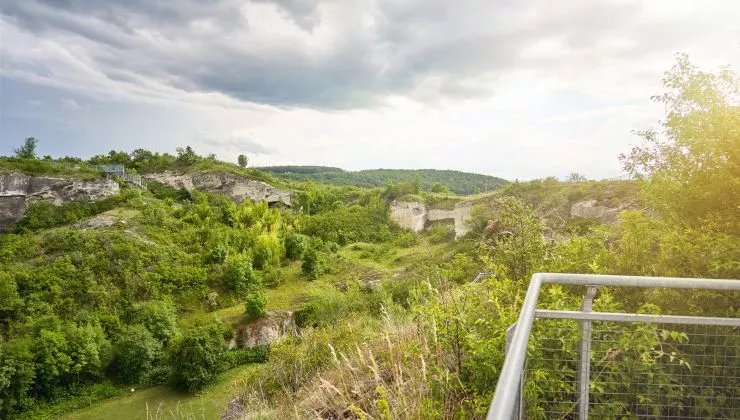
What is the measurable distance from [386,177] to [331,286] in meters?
46.4

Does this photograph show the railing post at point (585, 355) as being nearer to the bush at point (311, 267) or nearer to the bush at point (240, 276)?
the bush at point (240, 276)

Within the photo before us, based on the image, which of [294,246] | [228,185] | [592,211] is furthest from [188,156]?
[592,211]

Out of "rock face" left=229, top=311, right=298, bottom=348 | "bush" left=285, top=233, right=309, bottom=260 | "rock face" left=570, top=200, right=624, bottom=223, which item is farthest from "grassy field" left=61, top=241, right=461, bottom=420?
"rock face" left=570, top=200, right=624, bottom=223

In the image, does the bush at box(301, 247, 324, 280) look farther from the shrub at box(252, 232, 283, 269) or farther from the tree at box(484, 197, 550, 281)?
the tree at box(484, 197, 550, 281)

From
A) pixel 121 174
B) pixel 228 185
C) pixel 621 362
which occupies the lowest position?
pixel 621 362

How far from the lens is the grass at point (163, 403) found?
13383 mm

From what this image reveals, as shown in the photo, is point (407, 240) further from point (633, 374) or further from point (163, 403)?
point (633, 374)

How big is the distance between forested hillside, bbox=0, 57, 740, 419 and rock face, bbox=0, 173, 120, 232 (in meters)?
0.65

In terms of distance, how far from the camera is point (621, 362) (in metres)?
2.37

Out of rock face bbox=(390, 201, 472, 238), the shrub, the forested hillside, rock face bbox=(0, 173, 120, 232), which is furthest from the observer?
rock face bbox=(390, 201, 472, 238)

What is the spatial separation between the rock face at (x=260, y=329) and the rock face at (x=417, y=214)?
12.9m

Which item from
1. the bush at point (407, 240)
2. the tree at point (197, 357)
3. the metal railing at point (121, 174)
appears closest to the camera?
the tree at point (197, 357)

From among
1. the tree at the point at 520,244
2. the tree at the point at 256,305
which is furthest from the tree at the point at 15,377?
the tree at the point at 520,244

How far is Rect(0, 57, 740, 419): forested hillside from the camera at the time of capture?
3111 millimetres
